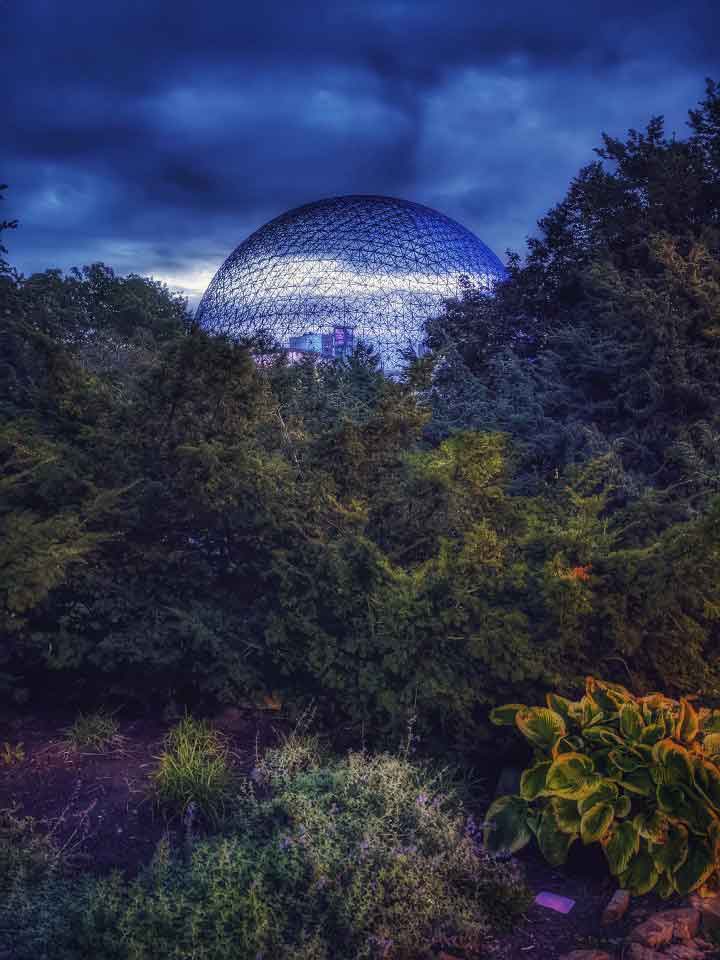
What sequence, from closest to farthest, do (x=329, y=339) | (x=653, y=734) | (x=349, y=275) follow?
(x=653, y=734) < (x=329, y=339) < (x=349, y=275)

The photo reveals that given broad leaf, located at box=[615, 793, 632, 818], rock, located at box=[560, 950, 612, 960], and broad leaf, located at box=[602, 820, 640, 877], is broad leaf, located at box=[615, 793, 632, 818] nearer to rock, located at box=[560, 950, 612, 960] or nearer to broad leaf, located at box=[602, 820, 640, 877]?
broad leaf, located at box=[602, 820, 640, 877]

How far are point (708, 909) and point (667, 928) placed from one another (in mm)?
273

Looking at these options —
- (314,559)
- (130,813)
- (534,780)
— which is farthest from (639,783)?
(130,813)

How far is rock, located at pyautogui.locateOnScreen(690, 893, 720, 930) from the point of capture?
314cm

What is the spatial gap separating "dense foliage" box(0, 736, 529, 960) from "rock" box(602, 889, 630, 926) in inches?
15.7

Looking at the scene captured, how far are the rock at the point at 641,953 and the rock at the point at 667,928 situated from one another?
4 cm

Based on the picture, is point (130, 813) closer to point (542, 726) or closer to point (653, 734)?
point (542, 726)

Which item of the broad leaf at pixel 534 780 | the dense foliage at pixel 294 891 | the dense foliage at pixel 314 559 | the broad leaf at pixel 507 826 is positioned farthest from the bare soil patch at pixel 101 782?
the broad leaf at pixel 534 780

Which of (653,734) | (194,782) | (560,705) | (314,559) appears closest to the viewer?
(653,734)

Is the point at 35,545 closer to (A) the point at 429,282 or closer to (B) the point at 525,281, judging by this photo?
(B) the point at 525,281

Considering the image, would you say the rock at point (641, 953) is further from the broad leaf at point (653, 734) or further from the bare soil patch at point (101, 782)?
the bare soil patch at point (101, 782)

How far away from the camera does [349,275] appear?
1079 inches

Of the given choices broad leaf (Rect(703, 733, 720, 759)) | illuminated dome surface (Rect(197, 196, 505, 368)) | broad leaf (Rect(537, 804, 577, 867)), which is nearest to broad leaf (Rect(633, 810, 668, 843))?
broad leaf (Rect(537, 804, 577, 867))

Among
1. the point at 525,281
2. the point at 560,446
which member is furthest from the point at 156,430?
the point at 525,281
